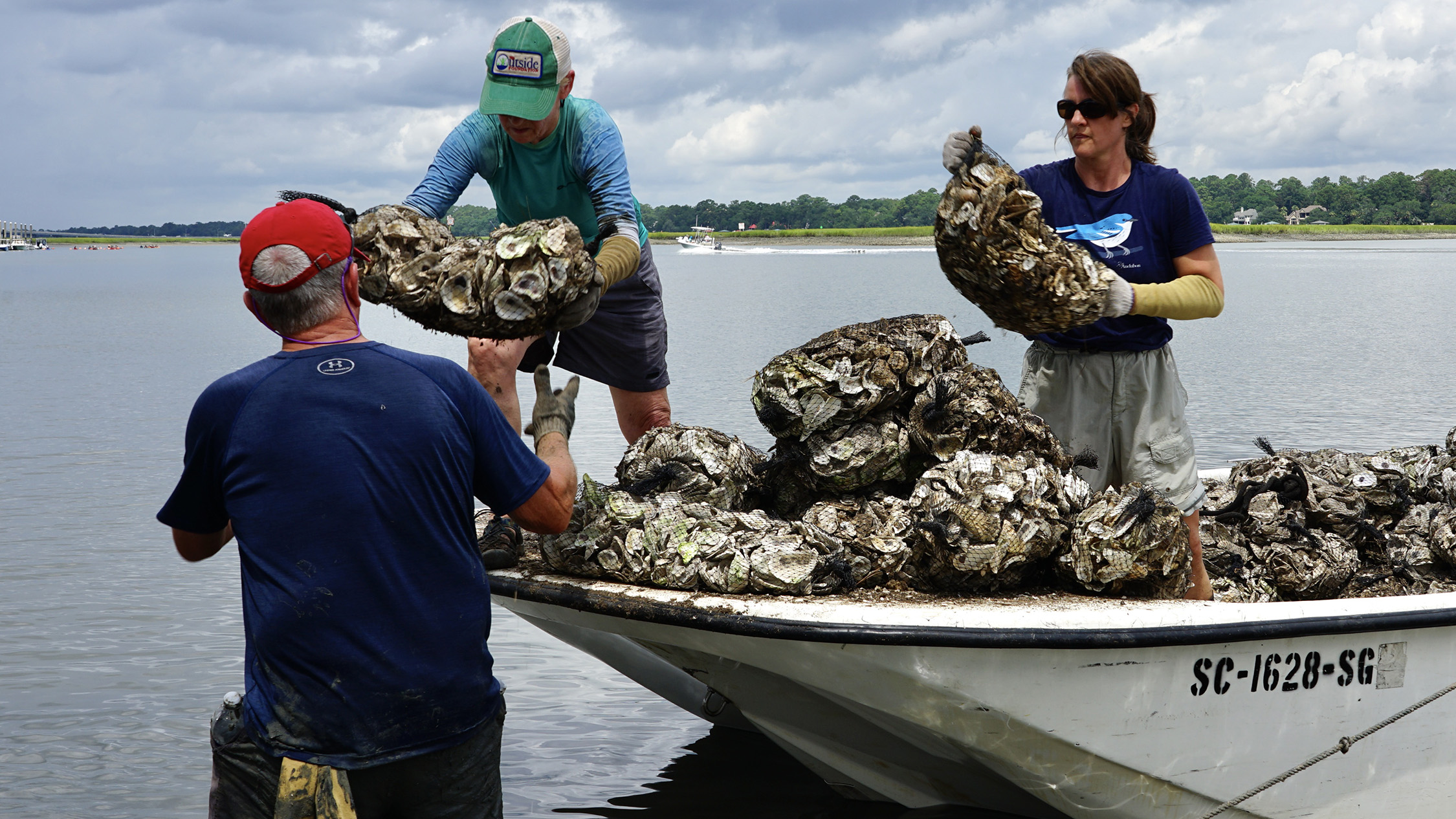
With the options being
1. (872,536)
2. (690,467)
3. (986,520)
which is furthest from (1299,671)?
(690,467)

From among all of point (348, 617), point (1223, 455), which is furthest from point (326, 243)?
point (1223, 455)

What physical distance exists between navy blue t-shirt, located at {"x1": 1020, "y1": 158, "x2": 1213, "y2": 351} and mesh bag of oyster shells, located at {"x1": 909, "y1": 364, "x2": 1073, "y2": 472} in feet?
1.23

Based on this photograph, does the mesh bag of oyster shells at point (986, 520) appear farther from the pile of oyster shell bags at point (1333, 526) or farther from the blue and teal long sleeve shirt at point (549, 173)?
the blue and teal long sleeve shirt at point (549, 173)

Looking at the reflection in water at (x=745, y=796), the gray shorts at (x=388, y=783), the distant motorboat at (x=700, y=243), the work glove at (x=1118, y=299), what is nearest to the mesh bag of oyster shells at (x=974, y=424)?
the work glove at (x=1118, y=299)

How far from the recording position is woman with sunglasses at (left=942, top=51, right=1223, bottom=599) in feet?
13.1

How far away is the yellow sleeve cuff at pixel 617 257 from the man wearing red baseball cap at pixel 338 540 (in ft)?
4.72

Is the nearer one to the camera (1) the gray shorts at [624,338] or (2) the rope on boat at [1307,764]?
(2) the rope on boat at [1307,764]

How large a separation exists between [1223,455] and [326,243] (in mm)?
11652

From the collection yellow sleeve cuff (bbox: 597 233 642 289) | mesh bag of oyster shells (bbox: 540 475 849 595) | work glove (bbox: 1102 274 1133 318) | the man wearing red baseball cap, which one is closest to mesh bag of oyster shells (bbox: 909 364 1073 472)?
work glove (bbox: 1102 274 1133 318)

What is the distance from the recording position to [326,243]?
2.60m

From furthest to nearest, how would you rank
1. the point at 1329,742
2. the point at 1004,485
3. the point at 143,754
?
the point at 143,754 → the point at 1329,742 → the point at 1004,485

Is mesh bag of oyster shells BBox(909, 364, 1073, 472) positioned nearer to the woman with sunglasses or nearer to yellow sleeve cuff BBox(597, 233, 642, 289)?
the woman with sunglasses

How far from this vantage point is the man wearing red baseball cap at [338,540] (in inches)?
99.9

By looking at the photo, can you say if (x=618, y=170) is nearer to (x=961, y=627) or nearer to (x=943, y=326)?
(x=943, y=326)
